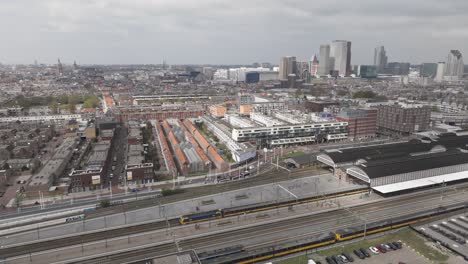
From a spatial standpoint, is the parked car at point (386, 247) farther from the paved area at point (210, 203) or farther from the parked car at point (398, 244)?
the paved area at point (210, 203)

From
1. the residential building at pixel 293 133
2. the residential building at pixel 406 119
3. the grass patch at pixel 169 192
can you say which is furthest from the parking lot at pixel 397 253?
the residential building at pixel 406 119

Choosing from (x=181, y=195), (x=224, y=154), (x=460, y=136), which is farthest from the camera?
(x=460, y=136)

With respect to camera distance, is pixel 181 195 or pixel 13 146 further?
pixel 13 146

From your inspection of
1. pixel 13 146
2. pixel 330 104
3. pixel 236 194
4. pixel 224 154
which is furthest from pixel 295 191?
pixel 330 104

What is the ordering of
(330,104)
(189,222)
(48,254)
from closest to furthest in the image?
(48,254) → (189,222) → (330,104)

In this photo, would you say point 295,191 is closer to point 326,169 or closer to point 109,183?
point 326,169

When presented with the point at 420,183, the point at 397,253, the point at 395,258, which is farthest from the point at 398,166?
the point at 395,258

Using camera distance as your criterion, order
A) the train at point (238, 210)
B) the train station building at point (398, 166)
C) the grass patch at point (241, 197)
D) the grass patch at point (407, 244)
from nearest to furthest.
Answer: the grass patch at point (407, 244), the train at point (238, 210), the grass patch at point (241, 197), the train station building at point (398, 166)
